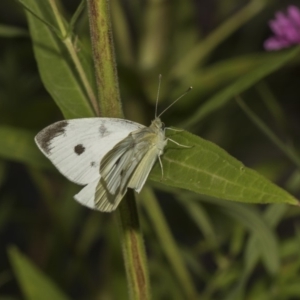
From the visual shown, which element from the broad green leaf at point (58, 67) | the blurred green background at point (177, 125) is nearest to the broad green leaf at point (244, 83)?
the blurred green background at point (177, 125)

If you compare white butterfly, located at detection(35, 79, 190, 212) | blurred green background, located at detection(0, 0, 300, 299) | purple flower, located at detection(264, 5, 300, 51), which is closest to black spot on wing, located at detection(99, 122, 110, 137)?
white butterfly, located at detection(35, 79, 190, 212)

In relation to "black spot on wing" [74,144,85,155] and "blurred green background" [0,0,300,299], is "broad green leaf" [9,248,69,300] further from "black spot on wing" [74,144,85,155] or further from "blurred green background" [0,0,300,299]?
"black spot on wing" [74,144,85,155]

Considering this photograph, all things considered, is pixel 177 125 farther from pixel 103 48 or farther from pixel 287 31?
pixel 103 48

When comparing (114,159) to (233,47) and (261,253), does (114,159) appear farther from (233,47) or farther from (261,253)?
(233,47)

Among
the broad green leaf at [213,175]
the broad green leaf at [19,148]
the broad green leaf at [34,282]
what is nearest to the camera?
the broad green leaf at [213,175]

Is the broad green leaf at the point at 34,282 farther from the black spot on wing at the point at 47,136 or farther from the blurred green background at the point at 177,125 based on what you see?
the black spot on wing at the point at 47,136
